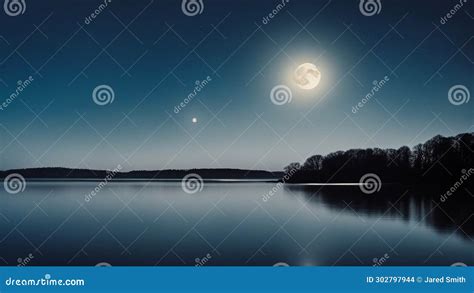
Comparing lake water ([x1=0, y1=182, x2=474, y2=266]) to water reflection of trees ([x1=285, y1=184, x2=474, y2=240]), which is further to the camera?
water reflection of trees ([x1=285, y1=184, x2=474, y2=240])

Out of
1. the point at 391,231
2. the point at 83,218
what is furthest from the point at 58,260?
the point at 391,231

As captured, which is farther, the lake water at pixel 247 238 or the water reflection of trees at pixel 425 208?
the water reflection of trees at pixel 425 208

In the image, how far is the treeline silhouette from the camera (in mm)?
5598

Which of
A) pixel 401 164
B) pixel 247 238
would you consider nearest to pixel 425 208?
pixel 401 164

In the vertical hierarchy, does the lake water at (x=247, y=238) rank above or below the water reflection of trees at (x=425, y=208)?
below

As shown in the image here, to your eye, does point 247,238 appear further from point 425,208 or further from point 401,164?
point 425,208

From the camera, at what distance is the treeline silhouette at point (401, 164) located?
5.60 meters

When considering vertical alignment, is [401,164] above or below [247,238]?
above

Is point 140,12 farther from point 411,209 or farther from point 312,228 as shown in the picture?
point 411,209

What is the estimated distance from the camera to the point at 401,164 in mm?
7020

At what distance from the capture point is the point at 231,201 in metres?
11.6

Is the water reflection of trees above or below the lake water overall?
above
